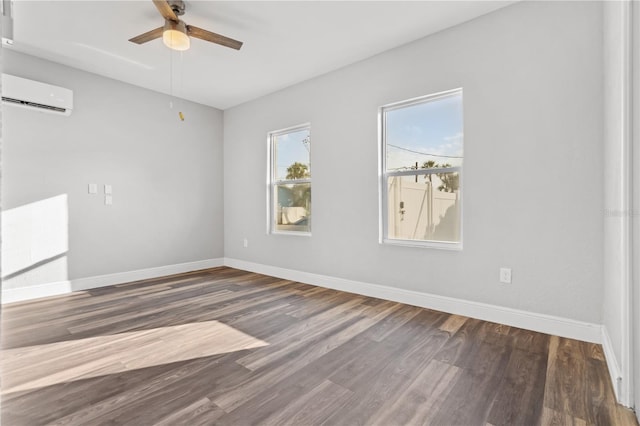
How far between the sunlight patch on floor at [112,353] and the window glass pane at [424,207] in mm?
1857

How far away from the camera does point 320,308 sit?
3.28m

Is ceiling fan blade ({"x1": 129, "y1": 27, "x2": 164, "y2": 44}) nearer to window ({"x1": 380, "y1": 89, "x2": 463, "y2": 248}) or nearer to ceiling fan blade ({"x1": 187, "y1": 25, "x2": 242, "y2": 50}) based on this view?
ceiling fan blade ({"x1": 187, "y1": 25, "x2": 242, "y2": 50})

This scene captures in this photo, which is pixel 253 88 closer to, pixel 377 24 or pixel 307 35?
pixel 307 35

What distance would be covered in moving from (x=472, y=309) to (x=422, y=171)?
137 cm

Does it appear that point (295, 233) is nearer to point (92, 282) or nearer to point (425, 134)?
point (425, 134)

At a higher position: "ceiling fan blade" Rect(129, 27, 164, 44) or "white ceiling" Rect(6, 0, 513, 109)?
"white ceiling" Rect(6, 0, 513, 109)

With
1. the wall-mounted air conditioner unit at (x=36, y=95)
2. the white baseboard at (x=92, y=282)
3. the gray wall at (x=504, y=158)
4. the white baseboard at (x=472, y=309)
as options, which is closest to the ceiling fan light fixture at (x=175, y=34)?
the gray wall at (x=504, y=158)

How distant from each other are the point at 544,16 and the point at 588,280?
6.79 ft

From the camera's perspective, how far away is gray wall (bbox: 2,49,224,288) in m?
3.69

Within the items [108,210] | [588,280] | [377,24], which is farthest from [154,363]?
[377,24]

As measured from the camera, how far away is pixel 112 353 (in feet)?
7.70

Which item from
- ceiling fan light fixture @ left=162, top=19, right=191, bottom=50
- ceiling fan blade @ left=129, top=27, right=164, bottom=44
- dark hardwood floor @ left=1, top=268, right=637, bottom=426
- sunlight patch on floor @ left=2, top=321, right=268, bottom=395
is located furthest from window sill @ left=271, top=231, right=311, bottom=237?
ceiling fan blade @ left=129, top=27, right=164, bottom=44

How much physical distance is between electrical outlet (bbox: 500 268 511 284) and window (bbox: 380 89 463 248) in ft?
1.36

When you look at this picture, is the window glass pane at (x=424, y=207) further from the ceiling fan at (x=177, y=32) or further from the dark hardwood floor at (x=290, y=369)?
the ceiling fan at (x=177, y=32)
